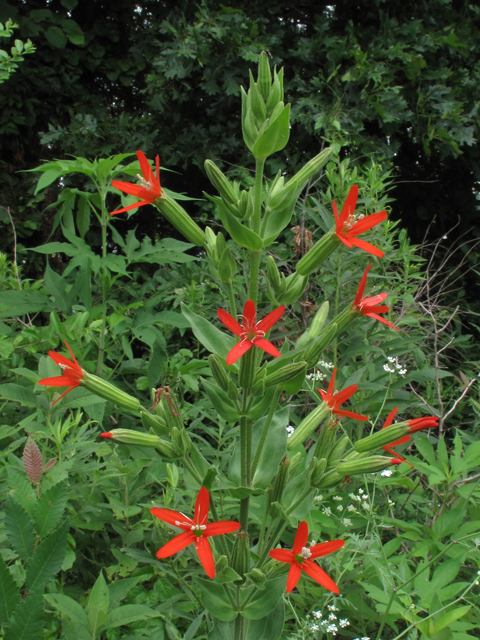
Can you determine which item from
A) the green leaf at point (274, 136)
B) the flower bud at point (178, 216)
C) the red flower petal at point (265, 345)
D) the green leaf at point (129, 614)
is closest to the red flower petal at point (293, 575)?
the green leaf at point (129, 614)

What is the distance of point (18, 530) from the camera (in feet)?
1.50

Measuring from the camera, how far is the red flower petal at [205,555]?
0.70 meters

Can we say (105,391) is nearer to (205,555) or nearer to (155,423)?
(155,423)

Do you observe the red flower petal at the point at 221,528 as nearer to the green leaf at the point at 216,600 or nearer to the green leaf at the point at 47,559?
the green leaf at the point at 216,600

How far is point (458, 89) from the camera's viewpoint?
3.33 metres

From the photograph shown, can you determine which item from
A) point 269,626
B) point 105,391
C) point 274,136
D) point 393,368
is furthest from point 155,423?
point 393,368

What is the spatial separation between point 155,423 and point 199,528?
0.21 m

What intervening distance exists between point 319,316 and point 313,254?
6.4 inches

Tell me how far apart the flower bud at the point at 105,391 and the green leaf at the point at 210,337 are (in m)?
0.19

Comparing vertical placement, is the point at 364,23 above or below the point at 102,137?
above

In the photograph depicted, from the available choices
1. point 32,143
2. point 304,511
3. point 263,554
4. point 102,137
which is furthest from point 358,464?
point 32,143

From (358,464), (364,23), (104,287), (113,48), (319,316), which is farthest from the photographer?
(113,48)

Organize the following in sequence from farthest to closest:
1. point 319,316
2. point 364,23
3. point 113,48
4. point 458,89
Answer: point 113,48
point 364,23
point 458,89
point 319,316

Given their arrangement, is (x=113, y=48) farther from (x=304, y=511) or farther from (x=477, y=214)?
(x=304, y=511)
